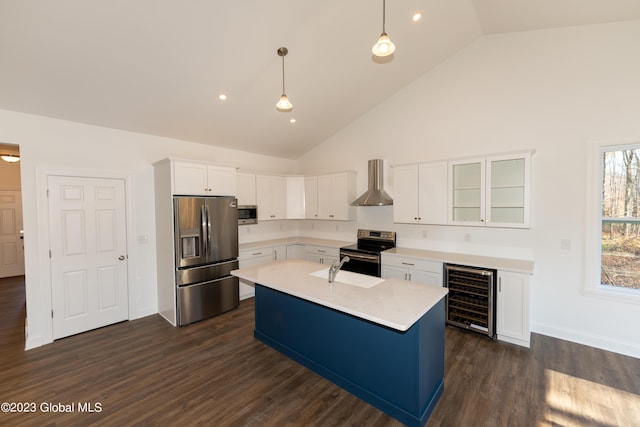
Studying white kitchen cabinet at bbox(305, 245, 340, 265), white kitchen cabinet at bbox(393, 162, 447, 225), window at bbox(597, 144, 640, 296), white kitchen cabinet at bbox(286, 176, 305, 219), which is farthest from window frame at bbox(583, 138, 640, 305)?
white kitchen cabinet at bbox(286, 176, 305, 219)

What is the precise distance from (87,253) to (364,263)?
160 inches

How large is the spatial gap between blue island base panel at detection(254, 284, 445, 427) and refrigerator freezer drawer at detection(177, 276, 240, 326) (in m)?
1.59

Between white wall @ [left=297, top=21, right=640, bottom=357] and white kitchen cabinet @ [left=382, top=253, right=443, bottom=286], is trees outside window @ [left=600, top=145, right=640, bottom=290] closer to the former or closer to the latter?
white wall @ [left=297, top=21, right=640, bottom=357]

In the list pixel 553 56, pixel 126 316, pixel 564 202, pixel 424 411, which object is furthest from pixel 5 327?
pixel 553 56

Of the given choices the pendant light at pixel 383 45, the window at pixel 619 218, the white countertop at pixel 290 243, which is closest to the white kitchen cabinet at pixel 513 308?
the window at pixel 619 218

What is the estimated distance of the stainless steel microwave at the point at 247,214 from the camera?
4.94 m

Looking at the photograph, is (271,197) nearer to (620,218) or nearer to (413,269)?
(413,269)

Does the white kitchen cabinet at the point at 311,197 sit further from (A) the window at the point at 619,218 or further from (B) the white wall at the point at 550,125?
(A) the window at the point at 619,218

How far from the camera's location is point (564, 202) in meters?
3.32

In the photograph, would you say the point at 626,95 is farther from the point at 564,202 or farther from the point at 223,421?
the point at 223,421

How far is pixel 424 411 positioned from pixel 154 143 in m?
4.85

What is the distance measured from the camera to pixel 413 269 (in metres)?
3.96

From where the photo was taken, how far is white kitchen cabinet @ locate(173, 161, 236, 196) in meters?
3.81

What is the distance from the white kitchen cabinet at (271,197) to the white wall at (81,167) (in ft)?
3.82
